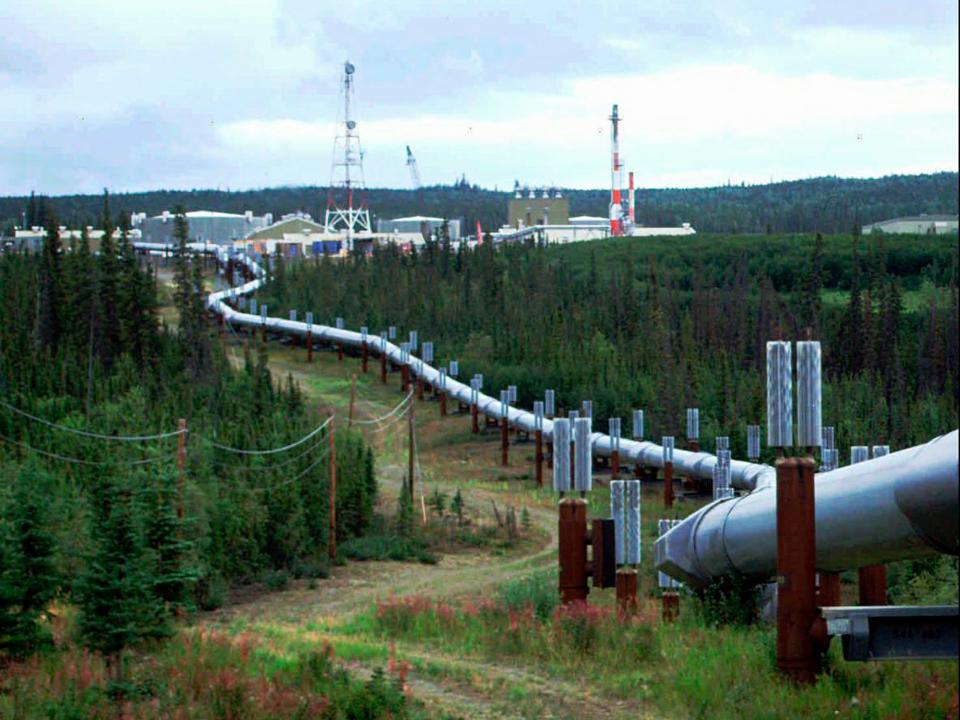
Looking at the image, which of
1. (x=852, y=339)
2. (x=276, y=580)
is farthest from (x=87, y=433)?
(x=852, y=339)

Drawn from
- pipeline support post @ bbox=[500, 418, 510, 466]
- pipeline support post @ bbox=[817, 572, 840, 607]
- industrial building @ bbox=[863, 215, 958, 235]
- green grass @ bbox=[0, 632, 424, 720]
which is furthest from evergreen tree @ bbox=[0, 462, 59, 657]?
industrial building @ bbox=[863, 215, 958, 235]

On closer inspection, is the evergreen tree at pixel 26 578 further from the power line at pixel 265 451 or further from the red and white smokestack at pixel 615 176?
the red and white smokestack at pixel 615 176

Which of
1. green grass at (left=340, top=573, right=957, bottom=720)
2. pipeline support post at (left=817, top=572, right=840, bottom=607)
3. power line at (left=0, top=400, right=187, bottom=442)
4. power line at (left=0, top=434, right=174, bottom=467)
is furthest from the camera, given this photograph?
power line at (left=0, top=400, right=187, bottom=442)

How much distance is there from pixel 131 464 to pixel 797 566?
20072mm

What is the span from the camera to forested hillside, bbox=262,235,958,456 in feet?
133

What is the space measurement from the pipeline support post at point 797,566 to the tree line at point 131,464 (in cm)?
750

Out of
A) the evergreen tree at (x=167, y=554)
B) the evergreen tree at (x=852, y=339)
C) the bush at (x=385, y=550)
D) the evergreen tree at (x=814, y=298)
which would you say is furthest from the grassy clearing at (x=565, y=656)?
the evergreen tree at (x=814, y=298)

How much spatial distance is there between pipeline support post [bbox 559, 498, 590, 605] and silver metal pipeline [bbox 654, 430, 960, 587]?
2.83ft

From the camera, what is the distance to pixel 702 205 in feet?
438

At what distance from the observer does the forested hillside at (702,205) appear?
3322 inches

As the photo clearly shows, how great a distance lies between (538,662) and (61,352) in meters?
Answer: 35.2

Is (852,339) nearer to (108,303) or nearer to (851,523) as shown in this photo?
(108,303)

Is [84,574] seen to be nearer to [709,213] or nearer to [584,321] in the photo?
[584,321]

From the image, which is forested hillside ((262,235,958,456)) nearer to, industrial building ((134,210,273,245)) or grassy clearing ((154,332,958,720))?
grassy clearing ((154,332,958,720))
